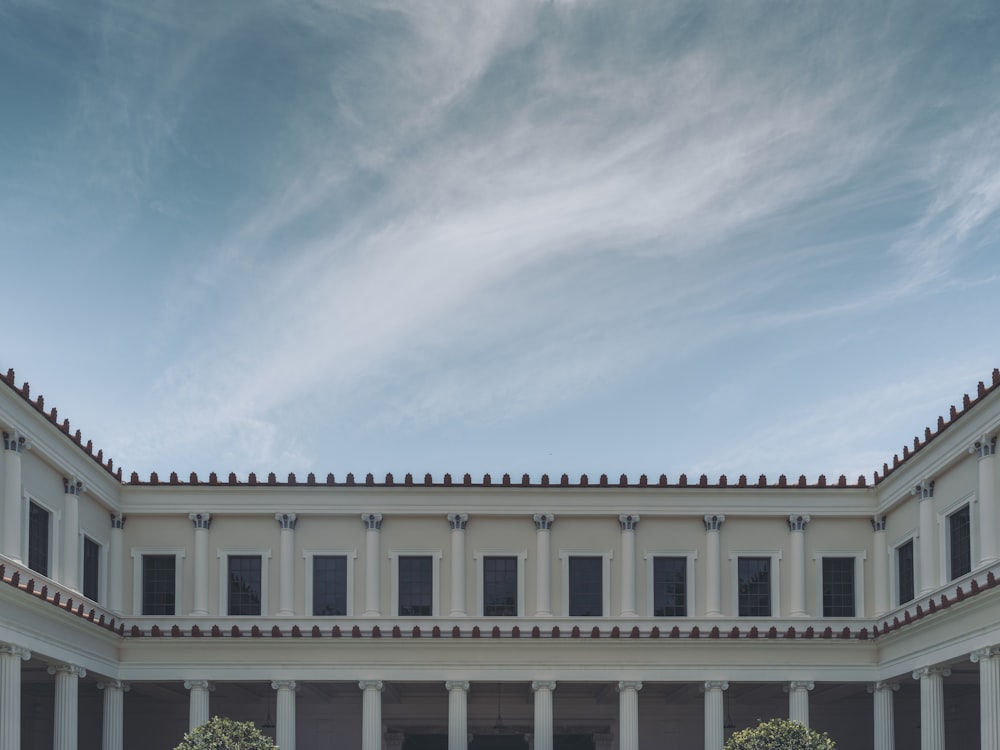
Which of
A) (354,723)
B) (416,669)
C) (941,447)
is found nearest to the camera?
(941,447)

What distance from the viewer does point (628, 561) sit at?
44094mm

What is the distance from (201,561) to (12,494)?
9.80 m

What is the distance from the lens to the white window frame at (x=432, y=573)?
43906mm

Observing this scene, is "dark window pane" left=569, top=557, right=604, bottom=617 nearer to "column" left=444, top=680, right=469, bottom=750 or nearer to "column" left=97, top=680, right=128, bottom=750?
"column" left=444, top=680, right=469, bottom=750

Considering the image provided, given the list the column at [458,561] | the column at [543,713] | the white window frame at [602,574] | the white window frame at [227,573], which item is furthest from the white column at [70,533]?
the white window frame at [602,574]

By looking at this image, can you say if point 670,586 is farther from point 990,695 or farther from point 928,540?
point 990,695

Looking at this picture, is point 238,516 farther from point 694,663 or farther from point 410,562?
point 694,663

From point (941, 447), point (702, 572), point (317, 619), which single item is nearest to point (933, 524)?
point (941, 447)

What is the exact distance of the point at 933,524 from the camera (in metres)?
39.1

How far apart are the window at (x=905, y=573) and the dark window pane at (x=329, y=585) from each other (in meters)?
18.4

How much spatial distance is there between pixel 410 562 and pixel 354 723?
29.5 ft

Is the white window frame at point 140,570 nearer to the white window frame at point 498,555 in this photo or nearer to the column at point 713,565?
the white window frame at point 498,555

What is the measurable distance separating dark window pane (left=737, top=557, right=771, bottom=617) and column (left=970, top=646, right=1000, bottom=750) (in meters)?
11.3

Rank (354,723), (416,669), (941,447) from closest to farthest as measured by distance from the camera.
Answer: (941,447)
(416,669)
(354,723)
